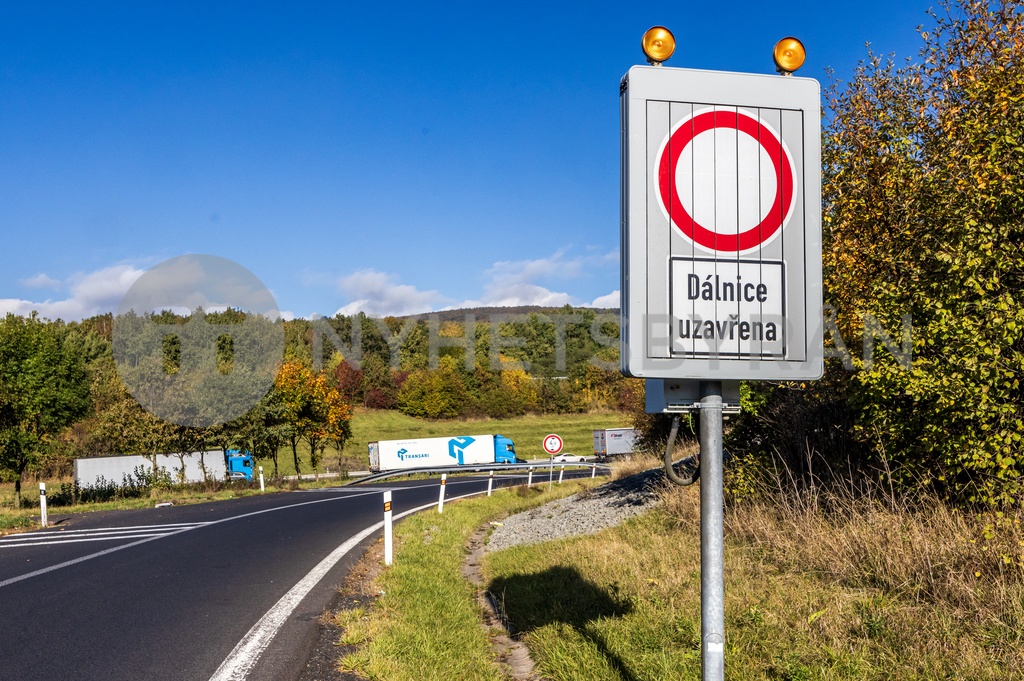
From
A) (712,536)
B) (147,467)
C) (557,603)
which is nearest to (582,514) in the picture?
(557,603)

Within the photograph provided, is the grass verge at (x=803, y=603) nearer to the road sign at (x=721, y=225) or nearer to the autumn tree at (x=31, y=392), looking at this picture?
the road sign at (x=721, y=225)

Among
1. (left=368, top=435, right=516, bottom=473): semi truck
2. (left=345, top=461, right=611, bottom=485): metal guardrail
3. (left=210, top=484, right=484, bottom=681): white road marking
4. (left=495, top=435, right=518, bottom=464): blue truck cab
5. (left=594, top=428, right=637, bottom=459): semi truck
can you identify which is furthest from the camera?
(left=594, top=428, right=637, bottom=459): semi truck

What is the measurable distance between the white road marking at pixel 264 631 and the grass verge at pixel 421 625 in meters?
0.63

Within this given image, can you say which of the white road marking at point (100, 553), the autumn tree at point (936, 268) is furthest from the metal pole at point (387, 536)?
the autumn tree at point (936, 268)

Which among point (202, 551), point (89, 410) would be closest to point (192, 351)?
point (89, 410)

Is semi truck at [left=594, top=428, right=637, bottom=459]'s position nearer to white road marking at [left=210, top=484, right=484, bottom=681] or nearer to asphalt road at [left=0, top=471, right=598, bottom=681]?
asphalt road at [left=0, top=471, right=598, bottom=681]

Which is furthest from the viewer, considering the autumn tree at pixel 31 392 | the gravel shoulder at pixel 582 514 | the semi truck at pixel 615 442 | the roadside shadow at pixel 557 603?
the semi truck at pixel 615 442

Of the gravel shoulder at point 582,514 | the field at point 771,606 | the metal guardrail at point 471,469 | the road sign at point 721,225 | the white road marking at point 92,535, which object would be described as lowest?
the metal guardrail at point 471,469

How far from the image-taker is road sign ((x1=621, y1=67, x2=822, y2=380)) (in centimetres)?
283

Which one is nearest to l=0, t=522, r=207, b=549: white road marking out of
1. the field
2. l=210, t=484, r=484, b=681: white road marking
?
l=210, t=484, r=484, b=681: white road marking

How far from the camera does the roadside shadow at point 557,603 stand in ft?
22.7

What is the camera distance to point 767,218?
294 cm

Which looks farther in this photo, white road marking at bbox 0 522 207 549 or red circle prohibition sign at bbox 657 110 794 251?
white road marking at bbox 0 522 207 549

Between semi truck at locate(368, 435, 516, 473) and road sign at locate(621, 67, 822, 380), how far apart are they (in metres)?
50.7
